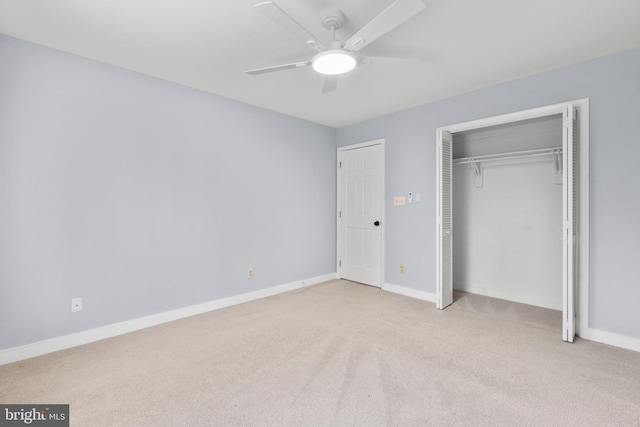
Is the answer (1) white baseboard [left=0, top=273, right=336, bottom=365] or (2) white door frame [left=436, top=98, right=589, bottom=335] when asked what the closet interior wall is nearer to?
(2) white door frame [left=436, top=98, right=589, bottom=335]

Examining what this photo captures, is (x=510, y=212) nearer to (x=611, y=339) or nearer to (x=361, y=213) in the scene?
(x=611, y=339)

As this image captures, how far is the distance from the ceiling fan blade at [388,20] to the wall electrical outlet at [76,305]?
9.90ft

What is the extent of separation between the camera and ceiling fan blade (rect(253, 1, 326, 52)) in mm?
1522

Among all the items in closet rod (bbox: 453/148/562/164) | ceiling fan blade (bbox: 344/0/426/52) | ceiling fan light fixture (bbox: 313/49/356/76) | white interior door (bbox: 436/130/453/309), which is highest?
ceiling fan blade (bbox: 344/0/426/52)

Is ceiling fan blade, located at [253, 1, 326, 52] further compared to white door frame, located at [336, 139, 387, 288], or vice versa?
white door frame, located at [336, 139, 387, 288]

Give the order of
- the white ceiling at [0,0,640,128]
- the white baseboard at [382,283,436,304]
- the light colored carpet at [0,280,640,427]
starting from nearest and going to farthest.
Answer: the light colored carpet at [0,280,640,427] → the white ceiling at [0,0,640,128] → the white baseboard at [382,283,436,304]

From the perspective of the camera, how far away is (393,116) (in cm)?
416

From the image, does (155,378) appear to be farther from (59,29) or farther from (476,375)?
(59,29)

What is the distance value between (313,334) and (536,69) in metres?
3.32

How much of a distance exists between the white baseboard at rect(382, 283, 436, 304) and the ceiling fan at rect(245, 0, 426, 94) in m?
2.85

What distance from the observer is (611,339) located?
102 inches

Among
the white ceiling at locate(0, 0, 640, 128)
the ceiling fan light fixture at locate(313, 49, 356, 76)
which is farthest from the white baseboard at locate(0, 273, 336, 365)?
the ceiling fan light fixture at locate(313, 49, 356, 76)

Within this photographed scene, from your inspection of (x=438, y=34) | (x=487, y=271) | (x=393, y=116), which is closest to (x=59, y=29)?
(x=438, y=34)

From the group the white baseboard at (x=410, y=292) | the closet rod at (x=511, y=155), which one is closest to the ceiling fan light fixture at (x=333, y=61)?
the closet rod at (x=511, y=155)
